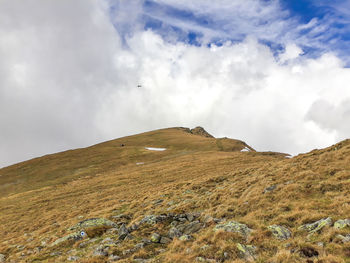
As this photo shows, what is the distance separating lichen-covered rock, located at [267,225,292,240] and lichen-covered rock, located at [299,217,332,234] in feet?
2.58

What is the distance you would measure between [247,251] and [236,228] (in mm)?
2457

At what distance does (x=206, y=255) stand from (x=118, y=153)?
257 ft

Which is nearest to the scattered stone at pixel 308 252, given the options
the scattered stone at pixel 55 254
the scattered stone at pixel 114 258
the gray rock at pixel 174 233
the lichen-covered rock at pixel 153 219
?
the gray rock at pixel 174 233

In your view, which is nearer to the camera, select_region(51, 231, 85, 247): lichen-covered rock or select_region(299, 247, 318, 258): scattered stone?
select_region(299, 247, 318, 258): scattered stone

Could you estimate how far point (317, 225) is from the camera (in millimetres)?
11891

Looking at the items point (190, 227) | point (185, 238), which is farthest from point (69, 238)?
point (185, 238)

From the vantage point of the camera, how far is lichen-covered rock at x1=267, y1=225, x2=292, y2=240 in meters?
11.5

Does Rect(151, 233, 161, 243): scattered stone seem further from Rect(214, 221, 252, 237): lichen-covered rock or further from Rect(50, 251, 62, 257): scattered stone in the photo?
Rect(50, 251, 62, 257): scattered stone

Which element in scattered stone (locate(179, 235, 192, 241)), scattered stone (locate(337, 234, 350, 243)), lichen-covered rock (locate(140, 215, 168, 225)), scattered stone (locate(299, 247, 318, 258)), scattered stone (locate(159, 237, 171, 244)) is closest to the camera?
scattered stone (locate(299, 247, 318, 258))

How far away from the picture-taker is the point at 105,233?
58.7 ft

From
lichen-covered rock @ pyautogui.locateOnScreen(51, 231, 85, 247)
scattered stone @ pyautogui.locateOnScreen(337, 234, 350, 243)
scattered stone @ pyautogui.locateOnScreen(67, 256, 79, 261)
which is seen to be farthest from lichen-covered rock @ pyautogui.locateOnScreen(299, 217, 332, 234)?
lichen-covered rock @ pyautogui.locateOnScreen(51, 231, 85, 247)

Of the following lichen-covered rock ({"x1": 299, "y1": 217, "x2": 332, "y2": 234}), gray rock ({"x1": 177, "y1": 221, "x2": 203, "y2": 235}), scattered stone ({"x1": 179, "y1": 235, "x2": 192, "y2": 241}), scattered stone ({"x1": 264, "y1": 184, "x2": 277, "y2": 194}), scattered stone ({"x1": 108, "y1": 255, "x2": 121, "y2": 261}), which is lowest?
scattered stone ({"x1": 108, "y1": 255, "x2": 121, "y2": 261})

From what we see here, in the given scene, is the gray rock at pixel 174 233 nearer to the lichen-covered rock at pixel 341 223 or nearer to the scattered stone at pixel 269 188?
the scattered stone at pixel 269 188

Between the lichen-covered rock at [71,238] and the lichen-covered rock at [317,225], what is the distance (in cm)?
1480
